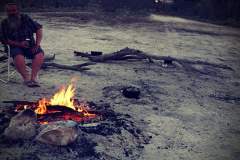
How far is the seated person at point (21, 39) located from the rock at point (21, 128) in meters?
2.36

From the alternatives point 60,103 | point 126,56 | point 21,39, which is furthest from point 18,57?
point 126,56

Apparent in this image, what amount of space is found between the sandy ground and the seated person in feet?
1.38

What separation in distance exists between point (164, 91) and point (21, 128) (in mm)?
3914

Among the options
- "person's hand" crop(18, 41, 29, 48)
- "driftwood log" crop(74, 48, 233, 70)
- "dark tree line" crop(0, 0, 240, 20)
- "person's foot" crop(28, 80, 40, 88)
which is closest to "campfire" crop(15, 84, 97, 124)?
"person's foot" crop(28, 80, 40, 88)

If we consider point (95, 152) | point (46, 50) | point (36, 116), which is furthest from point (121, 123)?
point (46, 50)

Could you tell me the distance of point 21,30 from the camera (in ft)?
22.8

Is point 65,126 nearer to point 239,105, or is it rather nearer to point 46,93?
point 46,93

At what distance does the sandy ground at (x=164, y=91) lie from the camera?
4.94 meters

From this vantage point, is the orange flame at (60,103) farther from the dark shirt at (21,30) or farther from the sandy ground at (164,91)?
the dark shirt at (21,30)

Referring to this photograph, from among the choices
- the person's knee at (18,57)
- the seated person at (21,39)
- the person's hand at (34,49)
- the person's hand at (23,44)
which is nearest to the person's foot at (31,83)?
the seated person at (21,39)

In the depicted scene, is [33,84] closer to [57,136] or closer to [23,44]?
[23,44]

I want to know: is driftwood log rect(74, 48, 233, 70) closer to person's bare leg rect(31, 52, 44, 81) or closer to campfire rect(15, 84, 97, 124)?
person's bare leg rect(31, 52, 44, 81)

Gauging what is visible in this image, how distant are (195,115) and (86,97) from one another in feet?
7.73

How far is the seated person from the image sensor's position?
22.2 ft
